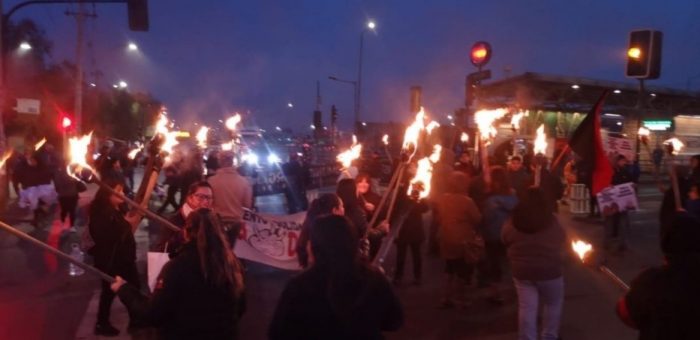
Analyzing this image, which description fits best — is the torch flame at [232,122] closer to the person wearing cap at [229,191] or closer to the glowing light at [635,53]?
the person wearing cap at [229,191]

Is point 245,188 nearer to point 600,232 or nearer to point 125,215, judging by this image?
point 125,215

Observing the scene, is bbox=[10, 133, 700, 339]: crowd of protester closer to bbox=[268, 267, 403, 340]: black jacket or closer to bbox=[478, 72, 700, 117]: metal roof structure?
bbox=[268, 267, 403, 340]: black jacket

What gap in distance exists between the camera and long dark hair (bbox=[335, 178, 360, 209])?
7422mm

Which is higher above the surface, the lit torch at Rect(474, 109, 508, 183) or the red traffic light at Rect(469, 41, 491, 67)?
the red traffic light at Rect(469, 41, 491, 67)

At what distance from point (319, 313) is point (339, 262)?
23 cm

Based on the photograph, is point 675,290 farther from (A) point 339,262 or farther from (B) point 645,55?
(B) point 645,55

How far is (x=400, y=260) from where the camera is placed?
9336 millimetres

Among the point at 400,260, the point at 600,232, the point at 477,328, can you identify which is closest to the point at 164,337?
the point at 477,328

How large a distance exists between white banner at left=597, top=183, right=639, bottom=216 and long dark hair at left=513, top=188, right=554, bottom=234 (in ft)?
22.8

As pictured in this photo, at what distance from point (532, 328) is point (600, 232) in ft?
32.0

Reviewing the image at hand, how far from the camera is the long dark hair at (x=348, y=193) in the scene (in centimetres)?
742

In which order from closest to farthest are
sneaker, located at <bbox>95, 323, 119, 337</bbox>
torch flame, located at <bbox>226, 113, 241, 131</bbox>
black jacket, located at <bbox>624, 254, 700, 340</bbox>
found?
black jacket, located at <bbox>624, 254, 700, 340</bbox>, sneaker, located at <bbox>95, 323, 119, 337</bbox>, torch flame, located at <bbox>226, 113, 241, 131</bbox>

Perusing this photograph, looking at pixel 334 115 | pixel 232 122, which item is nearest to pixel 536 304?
pixel 232 122

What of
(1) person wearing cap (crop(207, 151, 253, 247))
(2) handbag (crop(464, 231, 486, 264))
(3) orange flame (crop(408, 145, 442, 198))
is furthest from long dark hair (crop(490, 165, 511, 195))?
(1) person wearing cap (crop(207, 151, 253, 247))
